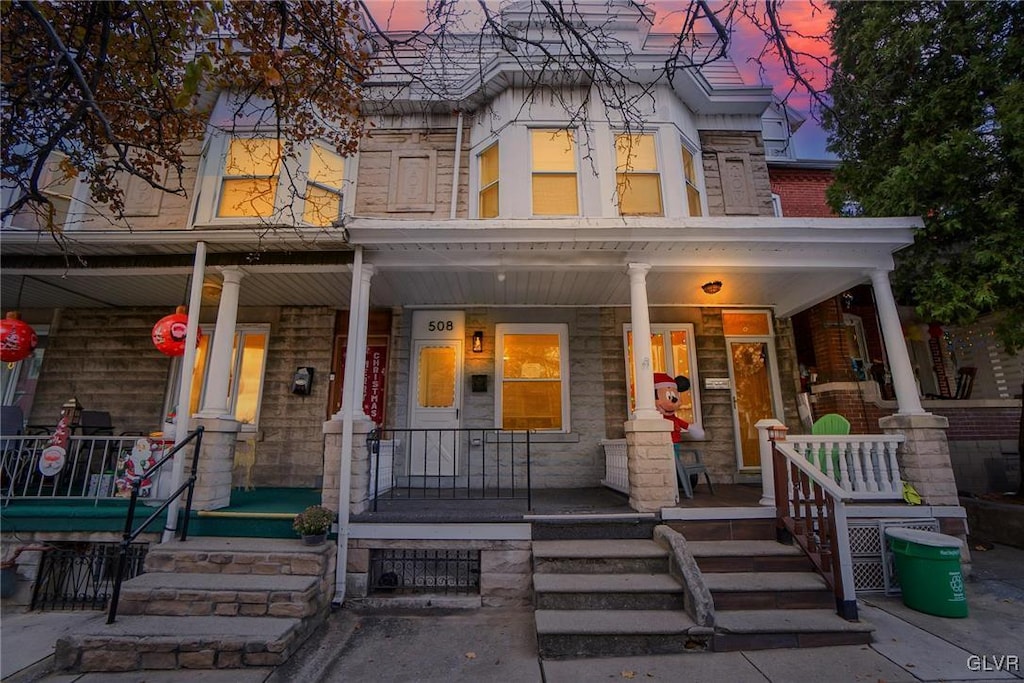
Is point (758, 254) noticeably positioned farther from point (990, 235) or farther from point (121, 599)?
point (121, 599)

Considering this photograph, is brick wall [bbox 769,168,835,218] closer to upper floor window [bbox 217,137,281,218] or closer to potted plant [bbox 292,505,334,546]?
upper floor window [bbox 217,137,281,218]

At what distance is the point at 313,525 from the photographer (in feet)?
14.1

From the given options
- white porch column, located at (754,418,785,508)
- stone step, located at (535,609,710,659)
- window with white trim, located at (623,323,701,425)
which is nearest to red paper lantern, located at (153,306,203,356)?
stone step, located at (535,609,710,659)

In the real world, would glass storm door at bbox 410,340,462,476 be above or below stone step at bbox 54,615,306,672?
above

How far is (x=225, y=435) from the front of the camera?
16.7ft

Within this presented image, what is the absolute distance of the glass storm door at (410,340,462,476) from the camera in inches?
258

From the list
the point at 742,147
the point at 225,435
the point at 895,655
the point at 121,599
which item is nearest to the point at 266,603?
the point at 121,599

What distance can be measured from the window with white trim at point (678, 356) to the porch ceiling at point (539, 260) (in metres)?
0.80

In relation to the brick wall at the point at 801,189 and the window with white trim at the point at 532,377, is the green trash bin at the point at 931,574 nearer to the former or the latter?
the window with white trim at the point at 532,377

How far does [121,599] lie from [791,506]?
6263 mm

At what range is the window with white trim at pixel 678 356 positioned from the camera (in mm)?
6922

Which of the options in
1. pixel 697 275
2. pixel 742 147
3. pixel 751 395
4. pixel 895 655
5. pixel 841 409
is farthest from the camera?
pixel 742 147

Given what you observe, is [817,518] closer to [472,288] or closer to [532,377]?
[532,377]

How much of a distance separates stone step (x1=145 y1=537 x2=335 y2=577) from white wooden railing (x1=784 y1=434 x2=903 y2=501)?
5.02 meters
